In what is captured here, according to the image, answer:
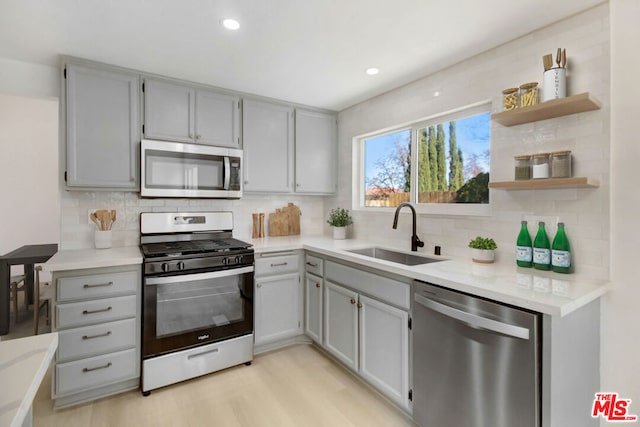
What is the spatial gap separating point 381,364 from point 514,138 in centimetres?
168

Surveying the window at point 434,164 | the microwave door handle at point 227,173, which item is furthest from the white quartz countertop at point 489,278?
the microwave door handle at point 227,173

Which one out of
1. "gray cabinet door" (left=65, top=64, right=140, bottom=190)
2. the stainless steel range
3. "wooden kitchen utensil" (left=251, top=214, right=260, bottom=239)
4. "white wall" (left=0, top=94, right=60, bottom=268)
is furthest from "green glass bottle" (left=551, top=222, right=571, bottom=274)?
"white wall" (left=0, top=94, right=60, bottom=268)

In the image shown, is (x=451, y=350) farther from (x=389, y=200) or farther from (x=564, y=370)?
(x=389, y=200)

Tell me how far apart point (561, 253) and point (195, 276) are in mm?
2304

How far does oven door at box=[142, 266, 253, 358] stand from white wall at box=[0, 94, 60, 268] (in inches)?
114

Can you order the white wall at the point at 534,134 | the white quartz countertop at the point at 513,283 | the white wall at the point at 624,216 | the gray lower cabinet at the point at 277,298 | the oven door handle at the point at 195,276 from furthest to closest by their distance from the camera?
the gray lower cabinet at the point at 277,298 → the oven door handle at the point at 195,276 → the white wall at the point at 534,134 → the white wall at the point at 624,216 → the white quartz countertop at the point at 513,283

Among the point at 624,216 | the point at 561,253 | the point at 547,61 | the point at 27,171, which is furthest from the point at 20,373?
the point at 27,171

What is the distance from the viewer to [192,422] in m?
1.91

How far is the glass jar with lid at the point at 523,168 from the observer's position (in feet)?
6.10

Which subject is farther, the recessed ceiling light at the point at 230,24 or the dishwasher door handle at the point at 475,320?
the recessed ceiling light at the point at 230,24

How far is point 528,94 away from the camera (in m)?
1.81

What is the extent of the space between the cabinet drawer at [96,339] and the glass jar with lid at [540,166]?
8.84ft

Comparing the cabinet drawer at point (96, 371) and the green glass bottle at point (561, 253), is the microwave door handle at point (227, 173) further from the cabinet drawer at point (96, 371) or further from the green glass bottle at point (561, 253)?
the green glass bottle at point (561, 253)

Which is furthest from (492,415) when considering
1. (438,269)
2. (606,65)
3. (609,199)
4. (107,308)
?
(107,308)
